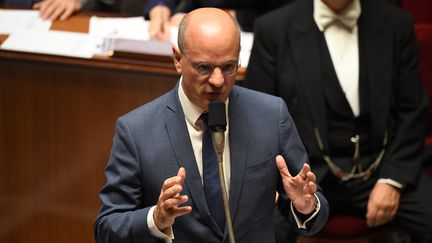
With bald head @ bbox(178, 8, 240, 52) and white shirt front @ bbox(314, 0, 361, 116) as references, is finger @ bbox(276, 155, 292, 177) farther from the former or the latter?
white shirt front @ bbox(314, 0, 361, 116)

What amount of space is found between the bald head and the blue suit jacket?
168mm

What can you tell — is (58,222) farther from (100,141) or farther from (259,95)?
(259,95)

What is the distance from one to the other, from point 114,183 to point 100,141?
44.1 inches

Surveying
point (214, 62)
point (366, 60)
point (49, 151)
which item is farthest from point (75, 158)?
point (214, 62)

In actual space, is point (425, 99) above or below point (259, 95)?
below

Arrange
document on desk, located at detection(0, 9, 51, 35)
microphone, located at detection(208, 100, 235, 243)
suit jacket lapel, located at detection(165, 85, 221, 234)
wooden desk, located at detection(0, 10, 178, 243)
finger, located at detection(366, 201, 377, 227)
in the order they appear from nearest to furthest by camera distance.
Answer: microphone, located at detection(208, 100, 235, 243) → suit jacket lapel, located at detection(165, 85, 221, 234) → finger, located at detection(366, 201, 377, 227) → wooden desk, located at detection(0, 10, 178, 243) → document on desk, located at detection(0, 9, 51, 35)

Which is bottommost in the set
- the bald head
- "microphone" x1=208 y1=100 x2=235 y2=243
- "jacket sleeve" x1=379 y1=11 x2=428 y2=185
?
"jacket sleeve" x1=379 y1=11 x2=428 y2=185

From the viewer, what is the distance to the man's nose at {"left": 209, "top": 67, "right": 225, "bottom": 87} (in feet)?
4.59

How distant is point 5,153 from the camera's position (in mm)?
2773

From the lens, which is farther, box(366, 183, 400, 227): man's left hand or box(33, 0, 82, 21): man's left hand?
box(33, 0, 82, 21): man's left hand

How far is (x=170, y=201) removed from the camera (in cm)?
133

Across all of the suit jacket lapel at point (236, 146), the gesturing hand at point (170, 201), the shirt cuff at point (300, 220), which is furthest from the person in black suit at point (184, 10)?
the gesturing hand at point (170, 201)

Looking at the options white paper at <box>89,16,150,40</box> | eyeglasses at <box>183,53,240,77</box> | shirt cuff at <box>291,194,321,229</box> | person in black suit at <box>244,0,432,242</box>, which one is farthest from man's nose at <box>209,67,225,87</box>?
white paper at <box>89,16,150,40</box>

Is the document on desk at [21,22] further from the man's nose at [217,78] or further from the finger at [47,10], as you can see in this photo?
the man's nose at [217,78]
